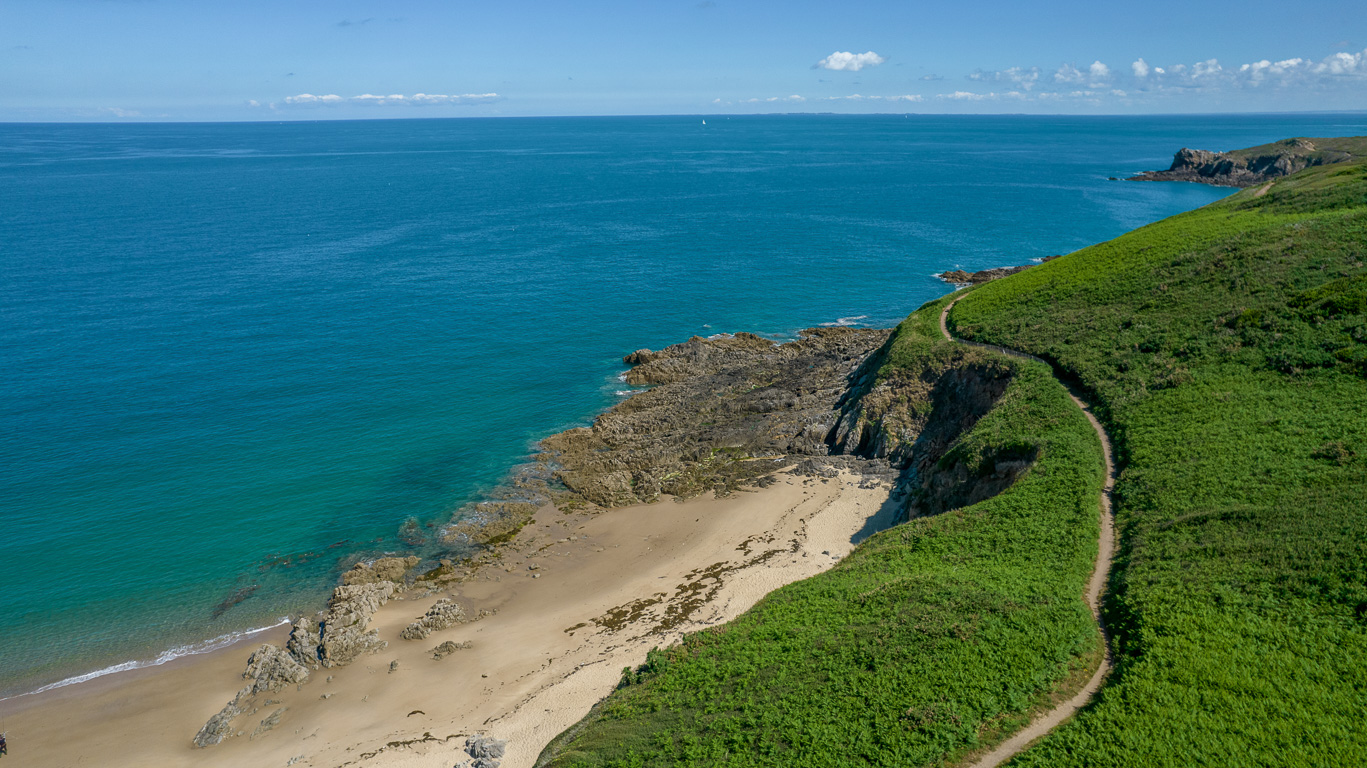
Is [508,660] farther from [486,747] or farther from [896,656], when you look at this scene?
[896,656]

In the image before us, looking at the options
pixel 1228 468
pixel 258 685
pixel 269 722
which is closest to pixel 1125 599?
pixel 1228 468

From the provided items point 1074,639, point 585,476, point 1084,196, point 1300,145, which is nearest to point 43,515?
point 585,476

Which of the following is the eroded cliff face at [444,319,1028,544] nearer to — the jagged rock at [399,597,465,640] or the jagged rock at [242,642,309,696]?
the jagged rock at [399,597,465,640]

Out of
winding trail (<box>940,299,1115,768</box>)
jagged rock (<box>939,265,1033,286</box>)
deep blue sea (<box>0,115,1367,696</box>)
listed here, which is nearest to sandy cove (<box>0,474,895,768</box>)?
Result: deep blue sea (<box>0,115,1367,696</box>)

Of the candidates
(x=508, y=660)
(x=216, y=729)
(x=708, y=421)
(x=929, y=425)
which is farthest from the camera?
(x=708, y=421)

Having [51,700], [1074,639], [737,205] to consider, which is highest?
[737,205]

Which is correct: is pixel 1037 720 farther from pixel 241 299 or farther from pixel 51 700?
pixel 241 299
